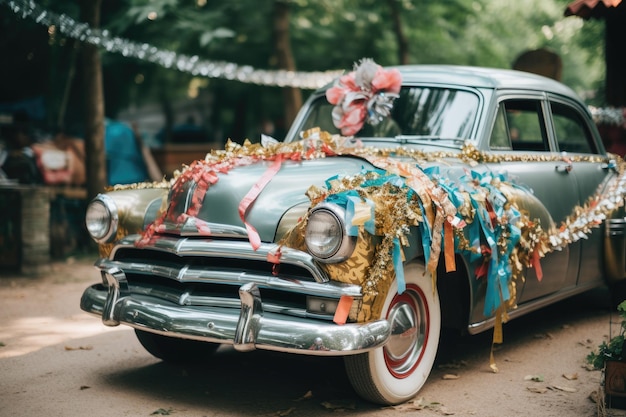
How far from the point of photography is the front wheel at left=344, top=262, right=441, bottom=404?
11.8 ft

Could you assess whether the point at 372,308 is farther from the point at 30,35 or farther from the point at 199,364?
the point at 30,35

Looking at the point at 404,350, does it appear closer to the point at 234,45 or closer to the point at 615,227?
the point at 615,227

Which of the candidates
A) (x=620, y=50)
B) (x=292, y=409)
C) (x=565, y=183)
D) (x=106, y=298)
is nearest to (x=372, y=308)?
(x=292, y=409)

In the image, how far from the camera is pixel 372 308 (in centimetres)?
343

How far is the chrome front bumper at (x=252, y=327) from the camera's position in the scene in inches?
129

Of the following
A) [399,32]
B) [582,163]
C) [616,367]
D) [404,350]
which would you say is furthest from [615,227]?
[399,32]

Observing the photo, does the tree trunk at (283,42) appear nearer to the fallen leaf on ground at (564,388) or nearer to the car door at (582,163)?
the car door at (582,163)

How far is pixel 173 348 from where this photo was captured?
15.0 feet

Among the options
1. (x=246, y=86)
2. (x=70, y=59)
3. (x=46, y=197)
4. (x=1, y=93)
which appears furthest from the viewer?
(x=246, y=86)

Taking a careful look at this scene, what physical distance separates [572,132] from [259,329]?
362 cm

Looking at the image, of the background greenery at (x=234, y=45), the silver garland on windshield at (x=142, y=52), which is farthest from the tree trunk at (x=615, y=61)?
the silver garland on windshield at (x=142, y=52)

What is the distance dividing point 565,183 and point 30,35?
1000 cm

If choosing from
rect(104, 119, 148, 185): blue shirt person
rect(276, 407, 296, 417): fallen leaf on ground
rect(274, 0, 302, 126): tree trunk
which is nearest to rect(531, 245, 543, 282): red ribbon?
rect(276, 407, 296, 417): fallen leaf on ground

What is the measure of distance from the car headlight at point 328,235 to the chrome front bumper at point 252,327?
318 millimetres
